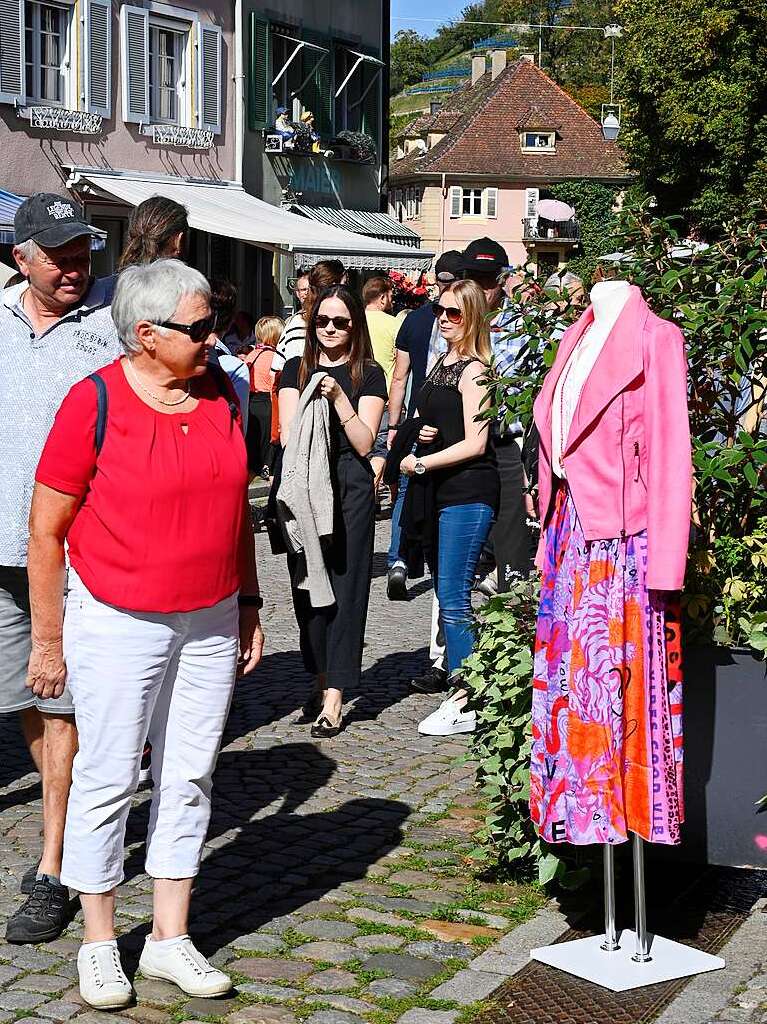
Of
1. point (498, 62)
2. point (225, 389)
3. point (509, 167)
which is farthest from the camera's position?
point (498, 62)

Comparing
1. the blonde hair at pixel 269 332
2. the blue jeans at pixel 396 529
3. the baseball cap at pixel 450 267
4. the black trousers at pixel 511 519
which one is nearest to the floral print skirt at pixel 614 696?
the black trousers at pixel 511 519

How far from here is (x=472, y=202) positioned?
78.3 meters

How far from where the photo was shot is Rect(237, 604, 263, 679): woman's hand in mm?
4629

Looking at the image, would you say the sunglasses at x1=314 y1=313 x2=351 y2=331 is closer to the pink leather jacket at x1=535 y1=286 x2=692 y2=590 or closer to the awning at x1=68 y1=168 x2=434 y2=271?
the pink leather jacket at x1=535 y1=286 x2=692 y2=590

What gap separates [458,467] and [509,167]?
7204cm

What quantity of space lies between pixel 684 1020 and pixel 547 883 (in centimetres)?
99

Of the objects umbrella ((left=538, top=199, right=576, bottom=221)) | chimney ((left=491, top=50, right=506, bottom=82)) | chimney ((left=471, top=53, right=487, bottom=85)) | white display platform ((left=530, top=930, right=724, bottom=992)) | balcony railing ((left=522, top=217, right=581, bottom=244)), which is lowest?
white display platform ((left=530, top=930, right=724, bottom=992))

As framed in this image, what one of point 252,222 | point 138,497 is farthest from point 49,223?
point 252,222

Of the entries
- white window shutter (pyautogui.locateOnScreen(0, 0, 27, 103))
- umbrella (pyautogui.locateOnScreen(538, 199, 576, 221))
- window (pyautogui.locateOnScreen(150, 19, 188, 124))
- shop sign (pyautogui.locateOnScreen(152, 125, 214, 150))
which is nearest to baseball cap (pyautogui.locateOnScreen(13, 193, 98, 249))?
white window shutter (pyautogui.locateOnScreen(0, 0, 27, 103))

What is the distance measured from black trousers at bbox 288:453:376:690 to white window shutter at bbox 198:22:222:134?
17957 mm

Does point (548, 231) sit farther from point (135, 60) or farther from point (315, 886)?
point (315, 886)

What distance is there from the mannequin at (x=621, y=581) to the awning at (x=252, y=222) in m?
16.8

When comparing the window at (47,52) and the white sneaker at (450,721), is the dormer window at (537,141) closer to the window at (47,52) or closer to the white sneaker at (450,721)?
the window at (47,52)

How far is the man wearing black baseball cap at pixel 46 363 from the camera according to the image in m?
5.02
